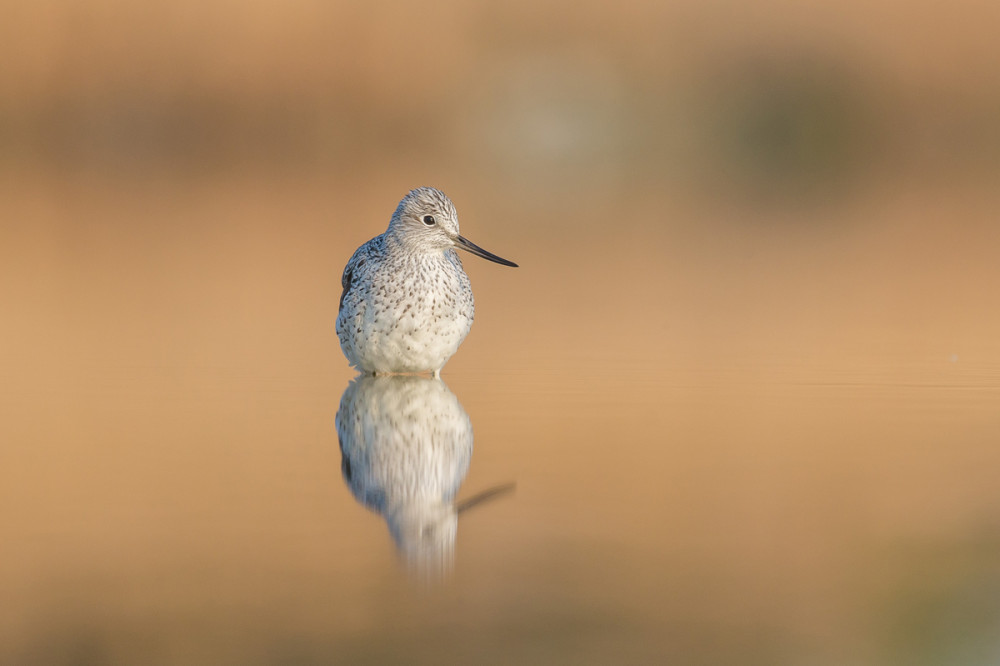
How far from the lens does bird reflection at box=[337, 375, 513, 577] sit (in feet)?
14.5

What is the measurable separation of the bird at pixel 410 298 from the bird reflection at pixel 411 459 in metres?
0.18

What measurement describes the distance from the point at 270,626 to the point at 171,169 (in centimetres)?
2182

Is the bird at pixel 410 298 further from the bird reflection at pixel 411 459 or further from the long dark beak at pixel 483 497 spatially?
the long dark beak at pixel 483 497

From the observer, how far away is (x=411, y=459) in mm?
5328

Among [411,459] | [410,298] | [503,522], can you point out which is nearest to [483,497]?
[503,522]

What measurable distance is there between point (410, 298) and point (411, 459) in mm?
1783

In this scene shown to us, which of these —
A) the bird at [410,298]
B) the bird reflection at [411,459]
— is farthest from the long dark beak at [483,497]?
the bird at [410,298]

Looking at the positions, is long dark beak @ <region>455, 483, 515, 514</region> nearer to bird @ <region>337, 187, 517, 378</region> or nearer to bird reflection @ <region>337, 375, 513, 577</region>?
bird reflection @ <region>337, 375, 513, 577</region>

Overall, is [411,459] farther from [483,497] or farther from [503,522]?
[503,522]

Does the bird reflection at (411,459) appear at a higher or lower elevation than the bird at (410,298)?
lower

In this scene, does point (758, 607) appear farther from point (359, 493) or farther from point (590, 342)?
point (590, 342)

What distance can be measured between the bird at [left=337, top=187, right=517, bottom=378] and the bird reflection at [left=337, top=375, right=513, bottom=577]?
176mm

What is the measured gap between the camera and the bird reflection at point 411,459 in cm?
443

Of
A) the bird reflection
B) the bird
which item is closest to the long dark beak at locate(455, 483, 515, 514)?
the bird reflection
